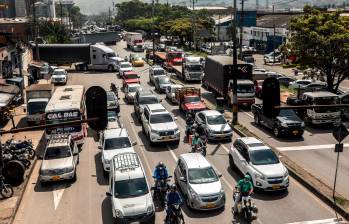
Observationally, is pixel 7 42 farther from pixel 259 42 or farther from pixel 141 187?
pixel 259 42

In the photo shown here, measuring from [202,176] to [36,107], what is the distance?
18373 millimetres

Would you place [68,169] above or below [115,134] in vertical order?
below

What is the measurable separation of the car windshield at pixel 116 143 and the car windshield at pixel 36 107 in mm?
10933

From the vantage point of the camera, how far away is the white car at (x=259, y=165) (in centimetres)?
1892

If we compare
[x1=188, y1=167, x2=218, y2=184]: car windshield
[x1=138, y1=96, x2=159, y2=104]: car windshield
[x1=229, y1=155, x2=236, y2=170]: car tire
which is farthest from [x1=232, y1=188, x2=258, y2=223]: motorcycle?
[x1=138, y1=96, x2=159, y2=104]: car windshield

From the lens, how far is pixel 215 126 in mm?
27531

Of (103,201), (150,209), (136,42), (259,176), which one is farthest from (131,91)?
(136,42)

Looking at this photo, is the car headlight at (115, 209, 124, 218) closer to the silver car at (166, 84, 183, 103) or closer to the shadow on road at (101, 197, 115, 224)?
the shadow on road at (101, 197, 115, 224)

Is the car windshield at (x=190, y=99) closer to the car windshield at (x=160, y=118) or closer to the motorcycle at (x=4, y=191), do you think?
the car windshield at (x=160, y=118)

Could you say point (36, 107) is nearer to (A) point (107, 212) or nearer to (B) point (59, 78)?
(A) point (107, 212)

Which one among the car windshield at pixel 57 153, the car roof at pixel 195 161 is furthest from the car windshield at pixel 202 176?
the car windshield at pixel 57 153

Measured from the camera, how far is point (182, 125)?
32500 millimetres

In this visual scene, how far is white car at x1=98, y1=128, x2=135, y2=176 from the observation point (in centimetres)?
2206

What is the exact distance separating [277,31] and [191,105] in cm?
5594
